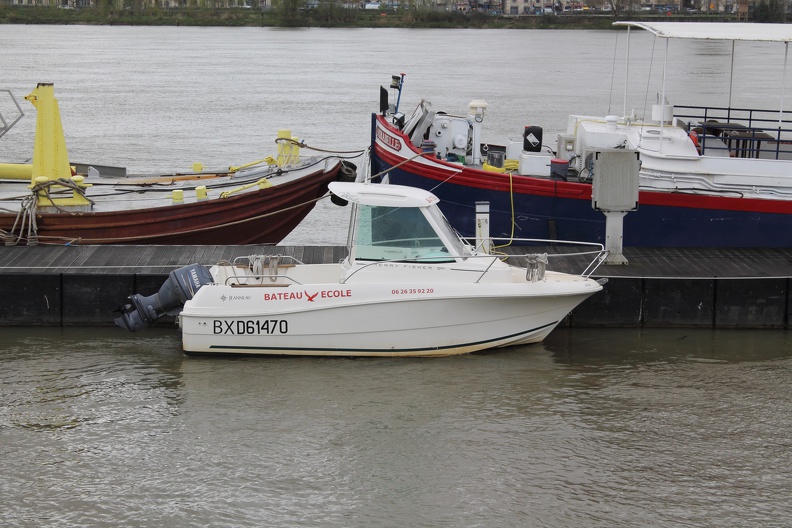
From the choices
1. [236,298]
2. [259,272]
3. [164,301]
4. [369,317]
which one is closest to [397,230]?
[369,317]

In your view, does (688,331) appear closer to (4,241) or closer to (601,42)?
(4,241)

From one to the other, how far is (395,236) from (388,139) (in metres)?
5.17

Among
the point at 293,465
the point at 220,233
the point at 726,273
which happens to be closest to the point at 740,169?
the point at 726,273

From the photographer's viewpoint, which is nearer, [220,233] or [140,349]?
[140,349]

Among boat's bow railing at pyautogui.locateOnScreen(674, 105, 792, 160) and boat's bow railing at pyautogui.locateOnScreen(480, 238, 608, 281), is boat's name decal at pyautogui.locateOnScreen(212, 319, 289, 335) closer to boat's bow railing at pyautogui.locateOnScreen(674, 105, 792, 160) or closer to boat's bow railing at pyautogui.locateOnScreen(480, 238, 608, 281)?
boat's bow railing at pyautogui.locateOnScreen(480, 238, 608, 281)

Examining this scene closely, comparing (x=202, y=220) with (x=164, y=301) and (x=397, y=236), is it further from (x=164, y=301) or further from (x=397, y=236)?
(x=397, y=236)

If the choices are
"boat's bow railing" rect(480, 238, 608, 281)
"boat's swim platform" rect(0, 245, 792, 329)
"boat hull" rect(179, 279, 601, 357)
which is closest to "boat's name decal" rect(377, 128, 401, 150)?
"boat's bow railing" rect(480, 238, 608, 281)

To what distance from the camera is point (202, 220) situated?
15.3m

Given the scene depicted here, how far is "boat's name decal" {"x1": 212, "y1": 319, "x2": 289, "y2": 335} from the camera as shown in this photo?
11656mm

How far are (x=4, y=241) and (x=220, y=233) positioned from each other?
2934 millimetres

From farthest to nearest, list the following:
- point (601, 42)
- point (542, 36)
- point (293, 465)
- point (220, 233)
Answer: point (542, 36) → point (601, 42) → point (220, 233) → point (293, 465)

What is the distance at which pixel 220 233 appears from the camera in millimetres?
15484

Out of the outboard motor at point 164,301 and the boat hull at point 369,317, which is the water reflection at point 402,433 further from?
the outboard motor at point 164,301

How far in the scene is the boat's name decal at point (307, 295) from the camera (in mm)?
11500
